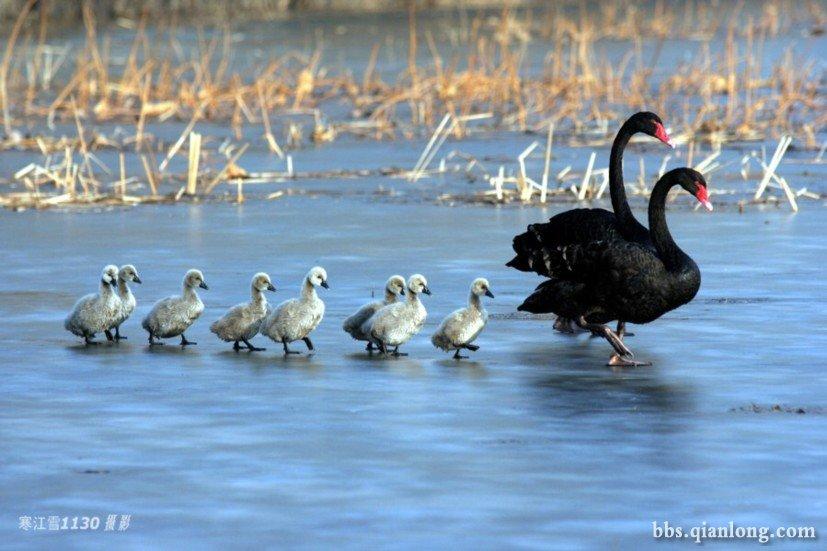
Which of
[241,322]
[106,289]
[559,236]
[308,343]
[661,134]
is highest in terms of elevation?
[661,134]

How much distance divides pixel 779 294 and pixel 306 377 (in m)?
3.46

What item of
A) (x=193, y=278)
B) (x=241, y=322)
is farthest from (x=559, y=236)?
(x=193, y=278)

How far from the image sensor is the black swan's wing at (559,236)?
9680 millimetres

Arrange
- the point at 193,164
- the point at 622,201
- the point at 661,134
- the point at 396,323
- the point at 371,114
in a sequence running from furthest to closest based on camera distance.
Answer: the point at 371,114, the point at 193,164, the point at 661,134, the point at 622,201, the point at 396,323

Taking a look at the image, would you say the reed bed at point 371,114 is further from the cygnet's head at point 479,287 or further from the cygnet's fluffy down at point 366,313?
the cygnet's head at point 479,287

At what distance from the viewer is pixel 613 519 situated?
6023mm

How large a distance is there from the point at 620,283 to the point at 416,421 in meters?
2.06

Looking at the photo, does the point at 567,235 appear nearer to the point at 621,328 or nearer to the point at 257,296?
the point at 621,328

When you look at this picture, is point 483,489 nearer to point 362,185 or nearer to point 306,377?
point 306,377

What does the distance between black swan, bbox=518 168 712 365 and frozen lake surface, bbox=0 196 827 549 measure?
214 mm

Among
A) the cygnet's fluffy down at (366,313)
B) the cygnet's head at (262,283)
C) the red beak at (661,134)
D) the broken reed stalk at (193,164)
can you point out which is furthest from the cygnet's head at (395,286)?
the broken reed stalk at (193,164)

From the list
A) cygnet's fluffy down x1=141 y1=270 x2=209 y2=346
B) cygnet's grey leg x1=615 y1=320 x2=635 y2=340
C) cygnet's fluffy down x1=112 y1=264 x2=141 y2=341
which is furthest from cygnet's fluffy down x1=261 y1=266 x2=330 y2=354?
cygnet's grey leg x1=615 y1=320 x2=635 y2=340

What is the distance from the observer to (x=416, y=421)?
7559 mm

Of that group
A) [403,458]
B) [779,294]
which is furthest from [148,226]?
[403,458]
